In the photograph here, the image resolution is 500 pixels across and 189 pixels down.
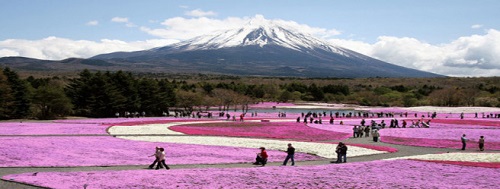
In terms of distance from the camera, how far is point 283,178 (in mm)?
25609

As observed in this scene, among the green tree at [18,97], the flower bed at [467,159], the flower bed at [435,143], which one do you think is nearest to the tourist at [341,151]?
the flower bed at [467,159]

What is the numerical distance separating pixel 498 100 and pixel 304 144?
374ft

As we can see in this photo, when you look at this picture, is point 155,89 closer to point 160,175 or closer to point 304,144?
point 304,144

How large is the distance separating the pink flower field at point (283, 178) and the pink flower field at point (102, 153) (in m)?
4.96

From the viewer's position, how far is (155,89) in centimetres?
10031

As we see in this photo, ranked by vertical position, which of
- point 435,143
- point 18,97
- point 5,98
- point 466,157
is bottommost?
point 466,157

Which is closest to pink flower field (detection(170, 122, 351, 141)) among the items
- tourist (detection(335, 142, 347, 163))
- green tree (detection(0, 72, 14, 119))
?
tourist (detection(335, 142, 347, 163))

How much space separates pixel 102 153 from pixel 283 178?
569 inches

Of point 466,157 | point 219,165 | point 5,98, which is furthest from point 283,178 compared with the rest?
point 5,98

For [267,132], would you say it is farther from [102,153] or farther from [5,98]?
[5,98]

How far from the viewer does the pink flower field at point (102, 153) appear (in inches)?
1198

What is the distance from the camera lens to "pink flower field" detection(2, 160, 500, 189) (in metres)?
23.4

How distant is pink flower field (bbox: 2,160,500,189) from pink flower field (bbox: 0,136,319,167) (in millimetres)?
4961

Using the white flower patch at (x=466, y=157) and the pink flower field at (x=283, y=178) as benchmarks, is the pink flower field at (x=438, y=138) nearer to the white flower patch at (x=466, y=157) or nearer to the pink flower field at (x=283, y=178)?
the white flower patch at (x=466, y=157)
